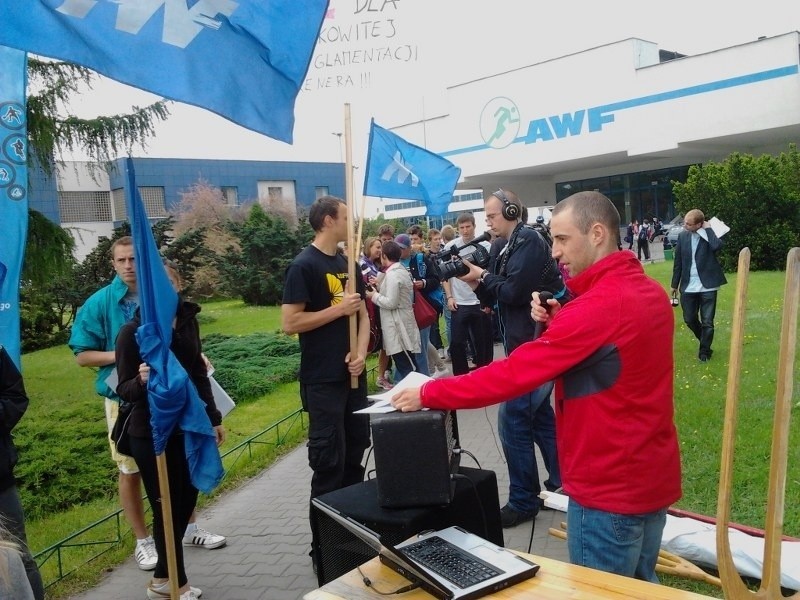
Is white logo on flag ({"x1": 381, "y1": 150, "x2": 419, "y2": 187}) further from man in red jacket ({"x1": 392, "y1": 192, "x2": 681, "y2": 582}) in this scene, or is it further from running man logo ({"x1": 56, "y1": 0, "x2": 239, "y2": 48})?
man in red jacket ({"x1": 392, "y1": 192, "x2": 681, "y2": 582})

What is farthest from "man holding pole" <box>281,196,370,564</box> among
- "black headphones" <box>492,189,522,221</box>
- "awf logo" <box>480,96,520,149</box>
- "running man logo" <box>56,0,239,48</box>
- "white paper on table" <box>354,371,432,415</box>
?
"awf logo" <box>480,96,520,149</box>

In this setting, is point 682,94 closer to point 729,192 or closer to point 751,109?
point 751,109

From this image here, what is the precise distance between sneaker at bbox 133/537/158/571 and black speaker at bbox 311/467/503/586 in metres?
1.86

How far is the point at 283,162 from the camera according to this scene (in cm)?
6712

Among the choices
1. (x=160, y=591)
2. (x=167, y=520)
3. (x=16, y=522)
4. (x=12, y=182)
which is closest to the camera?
(x=16, y=522)

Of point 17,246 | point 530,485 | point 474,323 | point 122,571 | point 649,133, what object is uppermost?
point 649,133

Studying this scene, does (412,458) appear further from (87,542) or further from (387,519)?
(87,542)

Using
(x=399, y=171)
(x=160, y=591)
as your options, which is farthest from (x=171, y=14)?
(x=399, y=171)

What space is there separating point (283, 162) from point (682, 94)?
41.5 metres

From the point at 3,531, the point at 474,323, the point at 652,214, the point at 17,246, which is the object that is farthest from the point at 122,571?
the point at 652,214

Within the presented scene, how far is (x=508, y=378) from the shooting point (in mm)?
2572

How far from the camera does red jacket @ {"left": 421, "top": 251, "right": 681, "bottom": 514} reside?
97.3 inches

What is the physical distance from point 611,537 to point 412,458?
0.82 meters

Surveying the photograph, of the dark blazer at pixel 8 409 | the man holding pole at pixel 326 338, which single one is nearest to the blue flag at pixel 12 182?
the dark blazer at pixel 8 409
